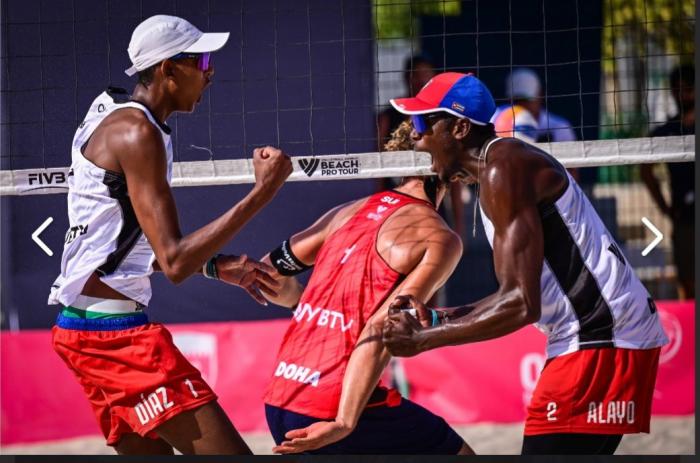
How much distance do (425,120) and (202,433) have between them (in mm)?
1255

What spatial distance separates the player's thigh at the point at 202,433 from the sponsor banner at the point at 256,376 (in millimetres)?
3083

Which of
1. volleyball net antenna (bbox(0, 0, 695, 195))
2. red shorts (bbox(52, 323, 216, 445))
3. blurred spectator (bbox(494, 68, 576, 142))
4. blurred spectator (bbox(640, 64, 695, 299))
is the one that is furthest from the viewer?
blurred spectator (bbox(640, 64, 695, 299))

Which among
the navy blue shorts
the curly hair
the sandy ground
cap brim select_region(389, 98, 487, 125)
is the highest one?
cap brim select_region(389, 98, 487, 125)

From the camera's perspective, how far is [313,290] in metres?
4.07

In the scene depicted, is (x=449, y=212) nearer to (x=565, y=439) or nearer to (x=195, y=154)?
(x=195, y=154)

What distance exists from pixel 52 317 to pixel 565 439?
404 cm

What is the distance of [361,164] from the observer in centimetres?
454

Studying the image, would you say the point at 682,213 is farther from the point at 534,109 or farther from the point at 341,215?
the point at 341,215

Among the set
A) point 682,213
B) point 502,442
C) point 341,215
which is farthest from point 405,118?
point 341,215

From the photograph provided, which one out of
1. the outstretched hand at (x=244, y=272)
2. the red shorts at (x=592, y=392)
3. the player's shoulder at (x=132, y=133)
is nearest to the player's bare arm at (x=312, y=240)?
the outstretched hand at (x=244, y=272)

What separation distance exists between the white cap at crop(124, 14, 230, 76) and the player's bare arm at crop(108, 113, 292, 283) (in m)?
0.31

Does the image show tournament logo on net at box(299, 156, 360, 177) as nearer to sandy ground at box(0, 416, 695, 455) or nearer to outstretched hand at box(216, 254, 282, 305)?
outstretched hand at box(216, 254, 282, 305)

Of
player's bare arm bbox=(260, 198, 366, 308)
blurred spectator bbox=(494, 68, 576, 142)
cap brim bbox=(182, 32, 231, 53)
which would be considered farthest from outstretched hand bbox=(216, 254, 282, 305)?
blurred spectator bbox=(494, 68, 576, 142)

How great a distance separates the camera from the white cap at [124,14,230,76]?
375 centimetres
